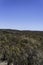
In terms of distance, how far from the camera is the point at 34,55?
15.5m

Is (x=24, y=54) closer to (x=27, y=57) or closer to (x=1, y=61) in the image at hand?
(x=27, y=57)

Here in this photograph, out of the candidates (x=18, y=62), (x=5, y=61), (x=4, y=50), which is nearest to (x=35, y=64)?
(x=18, y=62)

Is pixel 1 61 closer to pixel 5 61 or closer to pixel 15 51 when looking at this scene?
pixel 5 61

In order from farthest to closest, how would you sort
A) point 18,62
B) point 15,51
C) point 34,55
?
point 15,51, point 34,55, point 18,62

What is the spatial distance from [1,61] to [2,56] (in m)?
0.80

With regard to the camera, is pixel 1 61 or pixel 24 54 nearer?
pixel 1 61

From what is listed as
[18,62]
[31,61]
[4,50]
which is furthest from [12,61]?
Answer: [4,50]

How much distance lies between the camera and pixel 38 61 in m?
14.8

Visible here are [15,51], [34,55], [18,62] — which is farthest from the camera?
[15,51]

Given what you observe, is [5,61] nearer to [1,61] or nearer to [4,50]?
[1,61]

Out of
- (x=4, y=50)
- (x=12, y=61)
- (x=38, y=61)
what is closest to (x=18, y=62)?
(x=12, y=61)

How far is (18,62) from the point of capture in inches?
574

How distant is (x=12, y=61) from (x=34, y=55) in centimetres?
192

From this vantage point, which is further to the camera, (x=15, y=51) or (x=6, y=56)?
(x=15, y=51)
